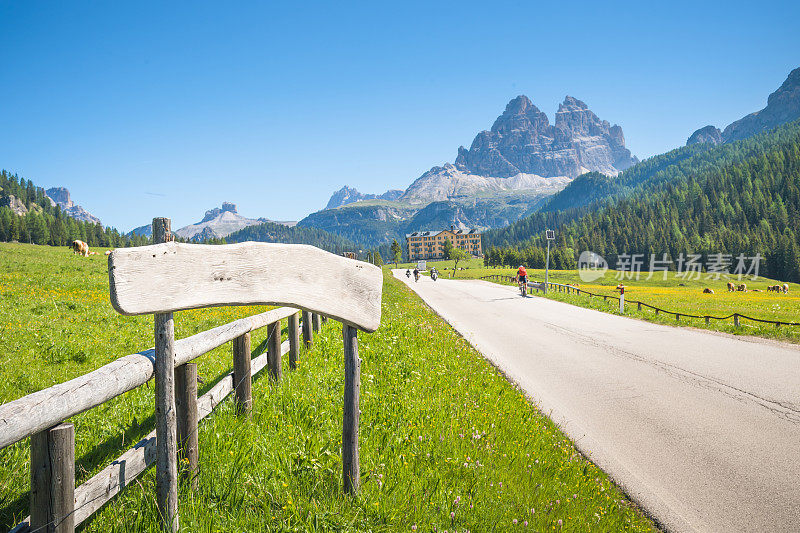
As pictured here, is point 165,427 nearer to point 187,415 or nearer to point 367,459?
point 187,415

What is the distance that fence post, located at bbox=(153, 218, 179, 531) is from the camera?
Result: 2902 millimetres

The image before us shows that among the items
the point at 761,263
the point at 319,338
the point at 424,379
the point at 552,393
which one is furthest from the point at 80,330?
the point at 761,263

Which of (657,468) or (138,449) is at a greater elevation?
(138,449)

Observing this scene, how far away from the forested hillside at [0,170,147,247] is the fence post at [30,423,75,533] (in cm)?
9763

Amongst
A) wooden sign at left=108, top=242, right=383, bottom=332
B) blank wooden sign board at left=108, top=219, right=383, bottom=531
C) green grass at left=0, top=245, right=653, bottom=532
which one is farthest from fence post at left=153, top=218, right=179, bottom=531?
wooden sign at left=108, top=242, right=383, bottom=332

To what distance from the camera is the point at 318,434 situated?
464cm

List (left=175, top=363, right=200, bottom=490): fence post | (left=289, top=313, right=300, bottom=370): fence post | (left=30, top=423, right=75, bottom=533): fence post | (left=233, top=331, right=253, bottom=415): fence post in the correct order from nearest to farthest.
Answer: (left=30, top=423, right=75, bottom=533): fence post < (left=175, top=363, right=200, bottom=490): fence post < (left=233, top=331, right=253, bottom=415): fence post < (left=289, top=313, right=300, bottom=370): fence post

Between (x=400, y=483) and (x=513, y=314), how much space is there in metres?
17.2

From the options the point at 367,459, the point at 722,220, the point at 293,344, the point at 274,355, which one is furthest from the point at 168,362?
the point at 722,220

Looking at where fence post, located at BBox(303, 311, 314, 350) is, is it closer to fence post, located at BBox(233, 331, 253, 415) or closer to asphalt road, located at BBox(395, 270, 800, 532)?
fence post, located at BBox(233, 331, 253, 415)

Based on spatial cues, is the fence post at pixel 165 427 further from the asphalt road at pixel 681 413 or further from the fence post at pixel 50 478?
the asphalt road at pixel 681 413

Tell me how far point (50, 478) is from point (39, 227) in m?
153

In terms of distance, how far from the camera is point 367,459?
13.8 ft

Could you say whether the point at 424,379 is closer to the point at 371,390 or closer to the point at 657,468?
the point at 371,390
